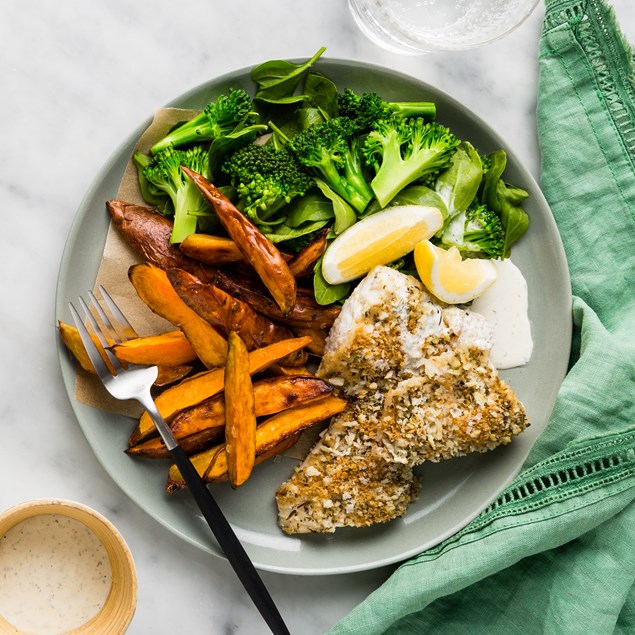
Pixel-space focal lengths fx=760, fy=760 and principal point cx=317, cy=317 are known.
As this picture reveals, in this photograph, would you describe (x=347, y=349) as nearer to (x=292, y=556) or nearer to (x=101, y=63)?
(x=292, y=556)

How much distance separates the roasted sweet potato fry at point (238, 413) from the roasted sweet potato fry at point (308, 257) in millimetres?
328

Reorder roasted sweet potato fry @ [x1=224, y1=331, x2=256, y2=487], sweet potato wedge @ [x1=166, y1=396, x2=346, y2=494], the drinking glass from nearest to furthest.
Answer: roasted sweet potato fry @ [x1=224, y1=331, x2=256, y2=487] < sweet potato wedge @ [x1=166, y1=396, x2=346, y2=494] < the drinking glass

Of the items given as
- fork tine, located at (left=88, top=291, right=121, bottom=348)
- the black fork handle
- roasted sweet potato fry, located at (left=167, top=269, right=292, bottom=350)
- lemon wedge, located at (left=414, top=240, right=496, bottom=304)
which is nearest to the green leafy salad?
lemon wedge, located at (left=414, top=240, right=496, bottom=304)

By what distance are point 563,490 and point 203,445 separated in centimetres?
132

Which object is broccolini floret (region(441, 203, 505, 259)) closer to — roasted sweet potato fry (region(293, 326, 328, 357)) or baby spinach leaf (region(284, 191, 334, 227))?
baby spinach leaf (region(284, 191, 334, 227))

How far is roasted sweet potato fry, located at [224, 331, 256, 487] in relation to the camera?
8.16 feet

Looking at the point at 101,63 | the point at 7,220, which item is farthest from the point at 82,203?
the point at 101,63

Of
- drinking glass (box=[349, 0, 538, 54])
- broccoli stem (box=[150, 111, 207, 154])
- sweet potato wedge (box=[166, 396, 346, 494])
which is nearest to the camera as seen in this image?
sweet potato wedge (box=[166, 396, 346, 494])

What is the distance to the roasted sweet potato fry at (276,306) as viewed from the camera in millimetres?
2674

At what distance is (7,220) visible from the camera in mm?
2828

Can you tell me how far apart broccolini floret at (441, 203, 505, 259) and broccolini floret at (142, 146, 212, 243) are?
885mm

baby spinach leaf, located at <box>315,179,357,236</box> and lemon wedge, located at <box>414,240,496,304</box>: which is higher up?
baby spinach leaf, located at <box>315,179,357,236</box>

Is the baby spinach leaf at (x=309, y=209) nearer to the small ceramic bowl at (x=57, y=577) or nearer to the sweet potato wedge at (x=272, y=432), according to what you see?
the sweet potato wedge at (x=272, y=432)

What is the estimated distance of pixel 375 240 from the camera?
2664 millimetres
